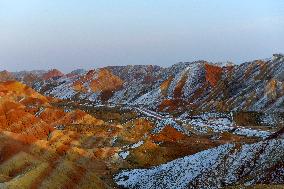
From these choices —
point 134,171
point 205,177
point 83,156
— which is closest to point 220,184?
point 205,177

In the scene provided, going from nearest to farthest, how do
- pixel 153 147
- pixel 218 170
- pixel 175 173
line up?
pixel 218 170, pixel 175 173, pixel 153 147

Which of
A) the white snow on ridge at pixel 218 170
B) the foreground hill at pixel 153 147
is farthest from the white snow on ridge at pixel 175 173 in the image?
the foreground hill at pixel 153 147

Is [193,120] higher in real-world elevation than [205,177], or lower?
lower

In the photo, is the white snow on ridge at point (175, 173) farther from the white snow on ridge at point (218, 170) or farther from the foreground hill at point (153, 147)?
the foreground hill at point (153, 147)

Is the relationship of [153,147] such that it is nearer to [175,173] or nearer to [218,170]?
[175,173]

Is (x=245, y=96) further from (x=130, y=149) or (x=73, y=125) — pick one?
(x=130, y=149)

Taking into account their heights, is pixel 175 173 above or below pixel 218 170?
below

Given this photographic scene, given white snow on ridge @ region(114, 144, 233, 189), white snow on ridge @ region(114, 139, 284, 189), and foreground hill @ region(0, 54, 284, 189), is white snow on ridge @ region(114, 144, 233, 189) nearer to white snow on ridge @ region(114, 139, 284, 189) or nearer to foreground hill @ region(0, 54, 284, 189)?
white snow on ridge @ region(114, 139, 284, 189)

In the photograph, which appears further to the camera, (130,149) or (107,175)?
(130,149)

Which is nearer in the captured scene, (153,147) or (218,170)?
(218,170)

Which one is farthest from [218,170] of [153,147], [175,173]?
[153,147]

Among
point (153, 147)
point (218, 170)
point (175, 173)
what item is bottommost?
point (153, 147)
